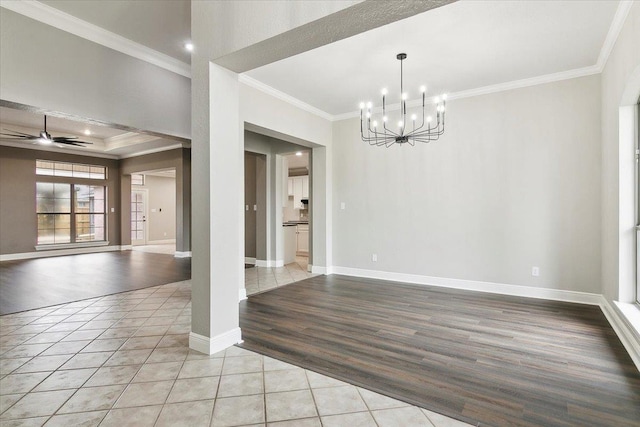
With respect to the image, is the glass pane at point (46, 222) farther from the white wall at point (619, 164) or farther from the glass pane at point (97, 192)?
the white wall at point (619, 164)

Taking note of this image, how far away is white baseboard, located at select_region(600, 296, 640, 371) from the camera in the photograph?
2453 mm

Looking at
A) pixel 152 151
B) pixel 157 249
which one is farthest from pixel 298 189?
A: pixel 157 249

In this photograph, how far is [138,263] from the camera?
24.2 feet

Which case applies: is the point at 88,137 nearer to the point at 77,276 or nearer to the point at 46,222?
the point at 46,222

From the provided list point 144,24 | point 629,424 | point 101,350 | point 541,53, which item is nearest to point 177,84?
point 144,24

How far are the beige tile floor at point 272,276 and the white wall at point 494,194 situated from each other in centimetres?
113

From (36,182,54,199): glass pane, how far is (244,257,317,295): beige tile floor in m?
6.78

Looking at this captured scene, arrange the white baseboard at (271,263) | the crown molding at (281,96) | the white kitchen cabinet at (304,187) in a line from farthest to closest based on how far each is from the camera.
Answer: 1. the white kitchen cabinet at (304,187)
2. the white baseboard at (271,263)
3. the crown molding at (281,96)

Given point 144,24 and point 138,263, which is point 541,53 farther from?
point 138,263

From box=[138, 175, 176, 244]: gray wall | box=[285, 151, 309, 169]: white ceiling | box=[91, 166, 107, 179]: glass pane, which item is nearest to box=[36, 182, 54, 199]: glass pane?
box=[91, 166, 107, 179]: glass pane

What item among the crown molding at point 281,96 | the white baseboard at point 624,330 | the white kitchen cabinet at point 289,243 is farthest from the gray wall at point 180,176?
the white baseboard at point 624,330

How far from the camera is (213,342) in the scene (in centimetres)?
267

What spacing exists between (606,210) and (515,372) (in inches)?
97.0

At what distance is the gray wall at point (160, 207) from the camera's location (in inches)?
474
